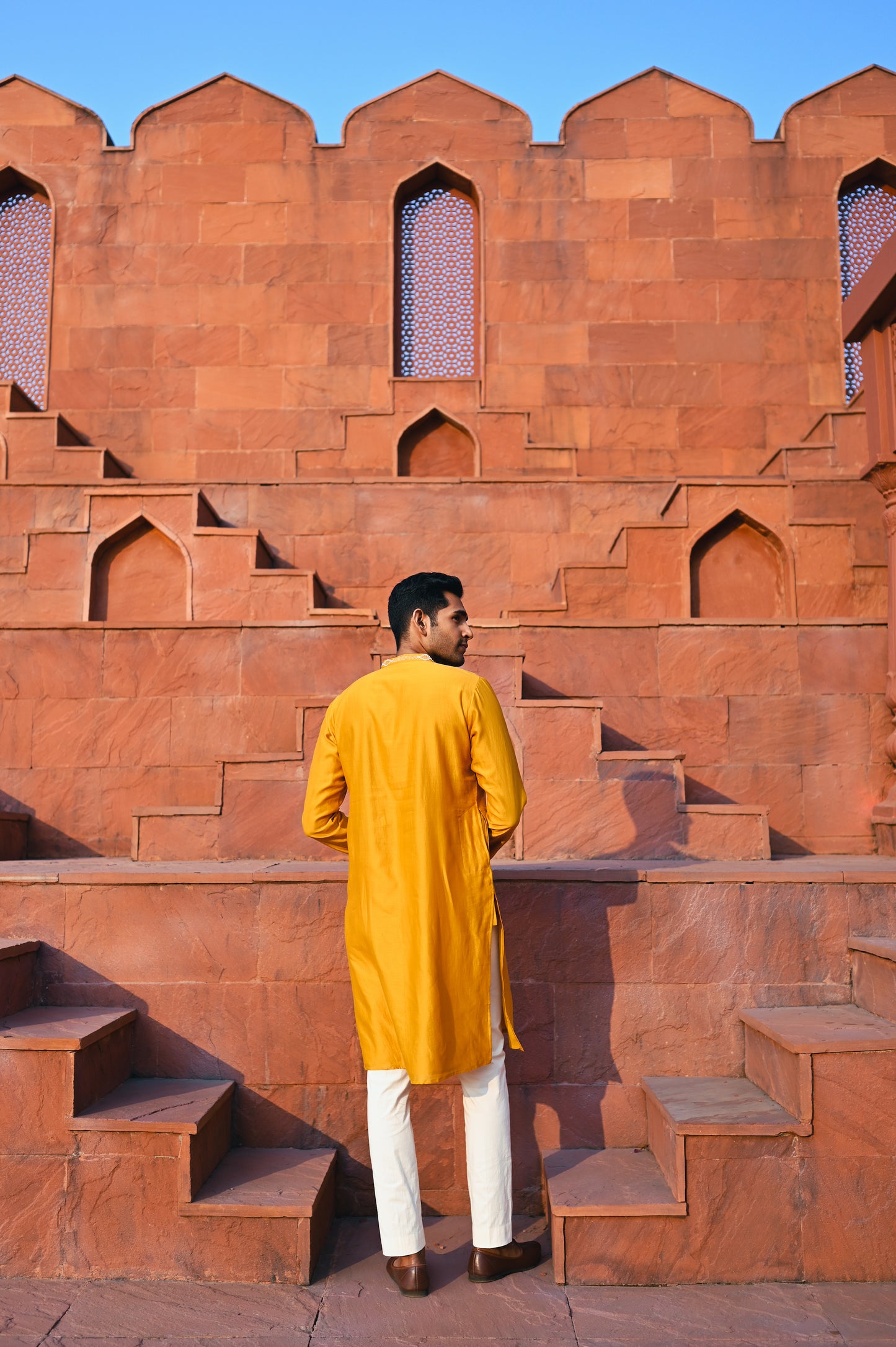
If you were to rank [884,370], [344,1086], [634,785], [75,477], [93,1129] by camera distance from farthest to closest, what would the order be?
[75,477]
[884,370]
[634,785]
[344,1086]
[93,1129]

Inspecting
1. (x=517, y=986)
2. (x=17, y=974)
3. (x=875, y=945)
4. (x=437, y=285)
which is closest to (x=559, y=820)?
(x=517, y=986)

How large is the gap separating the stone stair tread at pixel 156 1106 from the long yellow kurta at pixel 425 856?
32.7 inches

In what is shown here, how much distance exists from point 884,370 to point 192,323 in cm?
746

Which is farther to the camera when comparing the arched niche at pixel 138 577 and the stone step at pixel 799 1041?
the arched niche at pixel 138 577

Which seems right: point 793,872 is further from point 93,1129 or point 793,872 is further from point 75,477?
point 75,477

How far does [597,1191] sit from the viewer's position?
397 centimetres

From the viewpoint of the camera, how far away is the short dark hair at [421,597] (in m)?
3.85

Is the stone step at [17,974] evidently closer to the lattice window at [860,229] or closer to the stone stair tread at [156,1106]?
the stone stair tread at [156,1106]

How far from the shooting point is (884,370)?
6910 millimetres

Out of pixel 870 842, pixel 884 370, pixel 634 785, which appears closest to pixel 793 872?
pixel 634 785

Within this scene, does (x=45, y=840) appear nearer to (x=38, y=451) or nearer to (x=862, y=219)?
(x=38, y=451)

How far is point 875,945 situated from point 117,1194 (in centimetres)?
306

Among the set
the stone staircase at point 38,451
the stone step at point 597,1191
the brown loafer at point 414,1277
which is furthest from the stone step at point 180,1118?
the stone staircase at point 38,451

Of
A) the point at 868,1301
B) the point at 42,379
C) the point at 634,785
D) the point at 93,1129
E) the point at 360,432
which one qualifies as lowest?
the point at 868,1301
